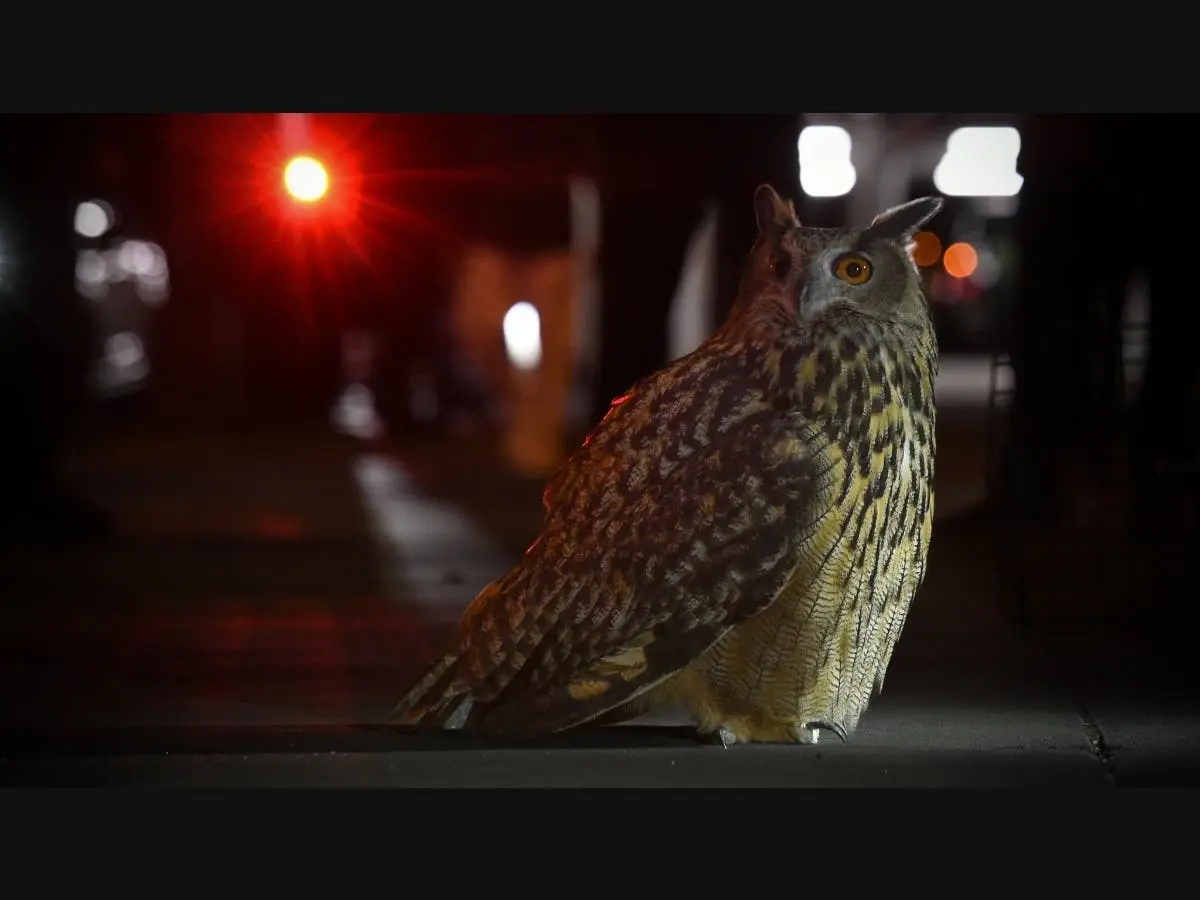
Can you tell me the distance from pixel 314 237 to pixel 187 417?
145 cm

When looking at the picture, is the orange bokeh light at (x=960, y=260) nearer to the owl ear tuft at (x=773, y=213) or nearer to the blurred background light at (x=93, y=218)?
the owl ear tuft at (x=773, y=213)

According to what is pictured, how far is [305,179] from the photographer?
239 inches

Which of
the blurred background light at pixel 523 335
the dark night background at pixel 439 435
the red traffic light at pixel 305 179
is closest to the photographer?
the dark night background at pixel 439 435

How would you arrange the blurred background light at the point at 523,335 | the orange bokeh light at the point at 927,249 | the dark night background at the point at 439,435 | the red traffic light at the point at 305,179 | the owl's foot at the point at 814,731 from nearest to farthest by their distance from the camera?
the owl's foot at the point at 814,731, the orange bokeh light at the point at 927,249, the dark night background at the point at 439,435, the red traffic light at the point at 305,179, the blurred background light at the point at 523,335

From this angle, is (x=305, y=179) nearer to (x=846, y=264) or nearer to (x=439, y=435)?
(x=439, y=435)

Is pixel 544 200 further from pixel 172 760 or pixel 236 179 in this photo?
pixel 172 760

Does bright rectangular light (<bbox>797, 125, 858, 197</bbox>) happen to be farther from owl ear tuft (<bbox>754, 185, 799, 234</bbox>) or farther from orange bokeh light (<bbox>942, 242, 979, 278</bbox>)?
owl ear tuft (<bbox>754, 185, 799, 234</bbox>)

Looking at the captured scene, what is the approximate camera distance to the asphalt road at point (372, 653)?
16.6 feet

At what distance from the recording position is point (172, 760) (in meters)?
5.14

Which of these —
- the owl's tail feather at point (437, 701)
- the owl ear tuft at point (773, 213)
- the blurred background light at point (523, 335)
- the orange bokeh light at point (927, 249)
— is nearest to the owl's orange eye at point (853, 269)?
the owl ear tuft at point (773, 213)

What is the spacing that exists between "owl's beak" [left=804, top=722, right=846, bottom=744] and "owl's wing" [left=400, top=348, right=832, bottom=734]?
0.64m

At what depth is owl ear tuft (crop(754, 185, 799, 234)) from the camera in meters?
4.61

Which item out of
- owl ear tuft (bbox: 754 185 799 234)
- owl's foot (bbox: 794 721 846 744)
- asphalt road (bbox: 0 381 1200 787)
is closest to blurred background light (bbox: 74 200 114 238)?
asphalt road (bbox: 0 381 1200 787)

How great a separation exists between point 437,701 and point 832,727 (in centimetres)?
137
